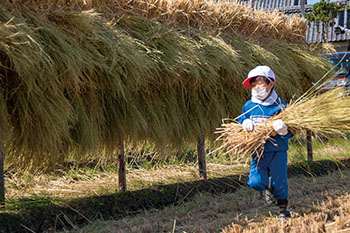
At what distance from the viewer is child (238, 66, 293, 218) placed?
146 inches

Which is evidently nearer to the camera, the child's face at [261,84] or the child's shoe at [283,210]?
the child's shoe at [283,210]

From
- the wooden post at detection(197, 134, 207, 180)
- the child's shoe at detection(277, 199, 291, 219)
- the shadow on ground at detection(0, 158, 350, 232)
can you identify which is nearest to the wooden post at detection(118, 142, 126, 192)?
the shadow on ground at detection(0, 158, 350, 232)

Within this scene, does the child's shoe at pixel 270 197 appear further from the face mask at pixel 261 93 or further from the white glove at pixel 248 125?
the face mask at pixel 261 93

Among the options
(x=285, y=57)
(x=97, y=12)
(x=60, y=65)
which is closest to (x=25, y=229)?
(x=60, y=65)

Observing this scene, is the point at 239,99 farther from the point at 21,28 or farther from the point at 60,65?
the point at 21,28

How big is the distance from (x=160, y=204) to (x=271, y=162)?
1.68 meters

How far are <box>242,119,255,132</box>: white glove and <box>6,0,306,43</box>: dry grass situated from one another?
1877 mm

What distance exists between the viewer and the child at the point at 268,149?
12.2 ft

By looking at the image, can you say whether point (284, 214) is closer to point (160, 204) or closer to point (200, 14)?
point (160, 204)

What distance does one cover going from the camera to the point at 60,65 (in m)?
3.80

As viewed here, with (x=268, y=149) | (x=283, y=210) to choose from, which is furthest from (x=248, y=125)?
(x=283, y=210)

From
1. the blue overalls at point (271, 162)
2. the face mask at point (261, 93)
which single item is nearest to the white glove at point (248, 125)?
the blue overalls at point (271, 162)

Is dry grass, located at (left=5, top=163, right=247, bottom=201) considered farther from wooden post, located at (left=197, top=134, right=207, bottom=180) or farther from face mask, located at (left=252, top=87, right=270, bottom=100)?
face mask, located at (left=252, top=87, right=270, bottom=100)

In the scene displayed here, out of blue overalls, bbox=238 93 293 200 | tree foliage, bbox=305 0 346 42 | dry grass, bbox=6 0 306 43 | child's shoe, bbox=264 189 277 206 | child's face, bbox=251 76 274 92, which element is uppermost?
tree foliage, bbox=305 0 346 42
